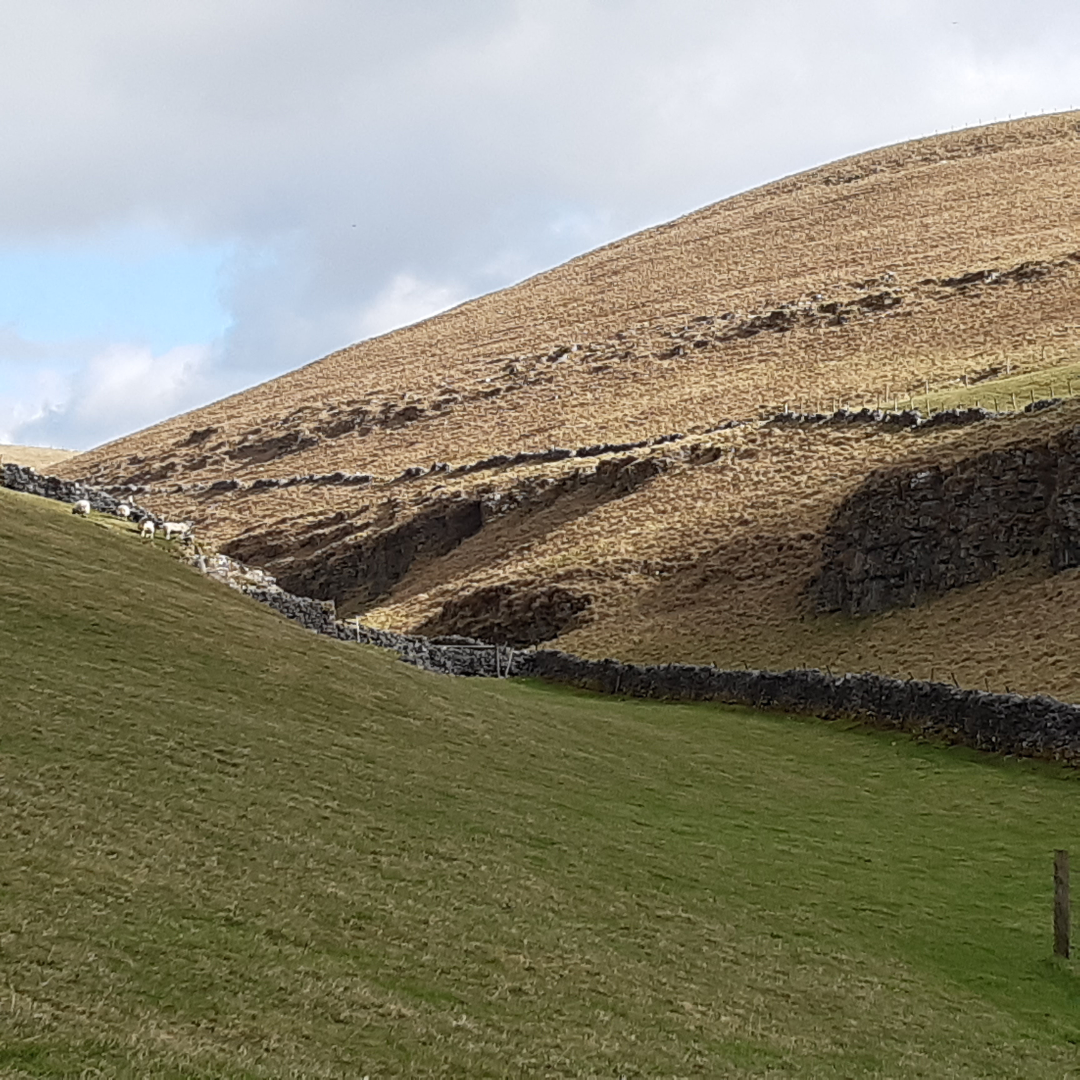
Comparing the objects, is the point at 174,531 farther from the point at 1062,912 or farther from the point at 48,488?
the point at 1062,912

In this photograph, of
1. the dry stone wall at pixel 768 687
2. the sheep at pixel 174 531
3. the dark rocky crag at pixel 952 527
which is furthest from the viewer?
the dark rocky crag at pixel 952 527

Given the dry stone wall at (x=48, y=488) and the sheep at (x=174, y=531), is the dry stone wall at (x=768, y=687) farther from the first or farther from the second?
the sheep at (x=174, y=531)

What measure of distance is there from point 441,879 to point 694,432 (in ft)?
229

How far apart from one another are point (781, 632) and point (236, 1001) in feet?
141

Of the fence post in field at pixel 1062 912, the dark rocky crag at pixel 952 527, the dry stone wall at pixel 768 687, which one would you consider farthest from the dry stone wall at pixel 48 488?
the fence post in field at pixel 1062 912

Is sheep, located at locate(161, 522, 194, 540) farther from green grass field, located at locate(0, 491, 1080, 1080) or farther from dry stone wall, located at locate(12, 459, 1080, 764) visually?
green grass field, located at locate(0, 491, 1080, 1080)

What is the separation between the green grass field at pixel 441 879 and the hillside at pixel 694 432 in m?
16.0

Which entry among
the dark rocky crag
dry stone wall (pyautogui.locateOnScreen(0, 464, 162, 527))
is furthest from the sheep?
the dark rocky crag

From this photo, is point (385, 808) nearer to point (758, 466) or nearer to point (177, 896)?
point (177, 896)

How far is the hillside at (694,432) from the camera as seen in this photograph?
56.0 metres

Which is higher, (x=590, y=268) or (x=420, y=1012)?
(x=590, y=268)

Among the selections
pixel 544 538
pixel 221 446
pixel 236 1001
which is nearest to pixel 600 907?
pixel 236 1001

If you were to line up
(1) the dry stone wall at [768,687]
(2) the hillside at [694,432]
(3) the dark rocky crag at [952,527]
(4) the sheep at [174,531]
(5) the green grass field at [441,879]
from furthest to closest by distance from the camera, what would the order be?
1. (2) the hillside at [694,432]
2. (3) the dark rocky crag at [952,527]
3. (4) the sheep at [174,531]
4. (1) the dry stone wall at [768,687]
5. (5) the green grass field at [441,879]

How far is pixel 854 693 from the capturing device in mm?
39656
